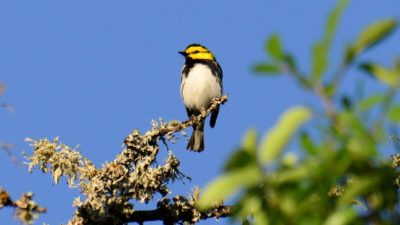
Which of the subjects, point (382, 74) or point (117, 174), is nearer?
point (382, 74)

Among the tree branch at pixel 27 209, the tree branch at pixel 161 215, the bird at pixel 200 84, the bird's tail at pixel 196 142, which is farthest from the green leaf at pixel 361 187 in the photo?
the bird at pixel 200 84

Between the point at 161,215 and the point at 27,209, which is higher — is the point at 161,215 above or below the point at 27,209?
above

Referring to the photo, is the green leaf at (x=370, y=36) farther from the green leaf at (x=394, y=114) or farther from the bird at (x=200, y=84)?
the bird at (x=200, y=84)

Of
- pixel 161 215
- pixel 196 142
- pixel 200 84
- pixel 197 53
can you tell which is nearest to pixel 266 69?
pixel 161 215

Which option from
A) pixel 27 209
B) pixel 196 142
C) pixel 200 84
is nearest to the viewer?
pixel 27 209

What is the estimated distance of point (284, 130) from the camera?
2.91ft

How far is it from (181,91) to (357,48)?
429 inches

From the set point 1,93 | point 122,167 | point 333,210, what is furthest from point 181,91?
point 333,210

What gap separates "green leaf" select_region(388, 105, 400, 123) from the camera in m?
0.89

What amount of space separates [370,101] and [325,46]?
87 millimetres

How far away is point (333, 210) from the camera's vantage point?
3.25 feet

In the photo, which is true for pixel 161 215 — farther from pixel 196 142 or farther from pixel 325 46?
pixel 196 142

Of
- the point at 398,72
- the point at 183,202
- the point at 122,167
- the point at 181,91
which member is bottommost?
the point at 398,72

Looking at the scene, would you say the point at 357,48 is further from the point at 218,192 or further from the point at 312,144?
the point at 218,192
